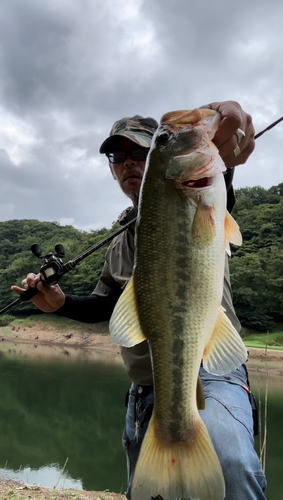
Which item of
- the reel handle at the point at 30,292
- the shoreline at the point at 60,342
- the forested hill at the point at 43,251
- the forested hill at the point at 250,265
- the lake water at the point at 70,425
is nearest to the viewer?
the reel handle at the point at 30,292

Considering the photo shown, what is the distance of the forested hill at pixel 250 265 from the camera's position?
1316 inches

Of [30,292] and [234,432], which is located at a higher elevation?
[30,292]

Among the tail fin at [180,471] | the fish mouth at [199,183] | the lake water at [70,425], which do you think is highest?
the fish mouth at [199,183]

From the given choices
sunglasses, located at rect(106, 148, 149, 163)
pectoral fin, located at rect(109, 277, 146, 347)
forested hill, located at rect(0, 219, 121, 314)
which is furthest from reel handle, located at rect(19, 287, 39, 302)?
forested hill, located at rect(0, 219, 121, 314)

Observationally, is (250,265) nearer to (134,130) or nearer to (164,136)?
(134,130)

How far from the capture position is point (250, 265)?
3438cm

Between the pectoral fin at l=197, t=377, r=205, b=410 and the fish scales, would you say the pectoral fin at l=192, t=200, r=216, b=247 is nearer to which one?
the fish scales

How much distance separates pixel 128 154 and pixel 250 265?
1300 inches

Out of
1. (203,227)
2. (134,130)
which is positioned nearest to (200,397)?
(203,227)

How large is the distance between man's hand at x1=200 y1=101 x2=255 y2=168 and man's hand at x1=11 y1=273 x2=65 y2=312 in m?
1.63

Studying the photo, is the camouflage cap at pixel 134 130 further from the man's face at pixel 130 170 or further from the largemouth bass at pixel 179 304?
the largemouth bass at pixel 179 304

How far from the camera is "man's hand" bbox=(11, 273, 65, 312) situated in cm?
292

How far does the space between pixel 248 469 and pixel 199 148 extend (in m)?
1.54

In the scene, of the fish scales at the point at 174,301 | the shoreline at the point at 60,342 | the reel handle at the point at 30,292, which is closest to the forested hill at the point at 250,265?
the shoreline at the point at 60,342
